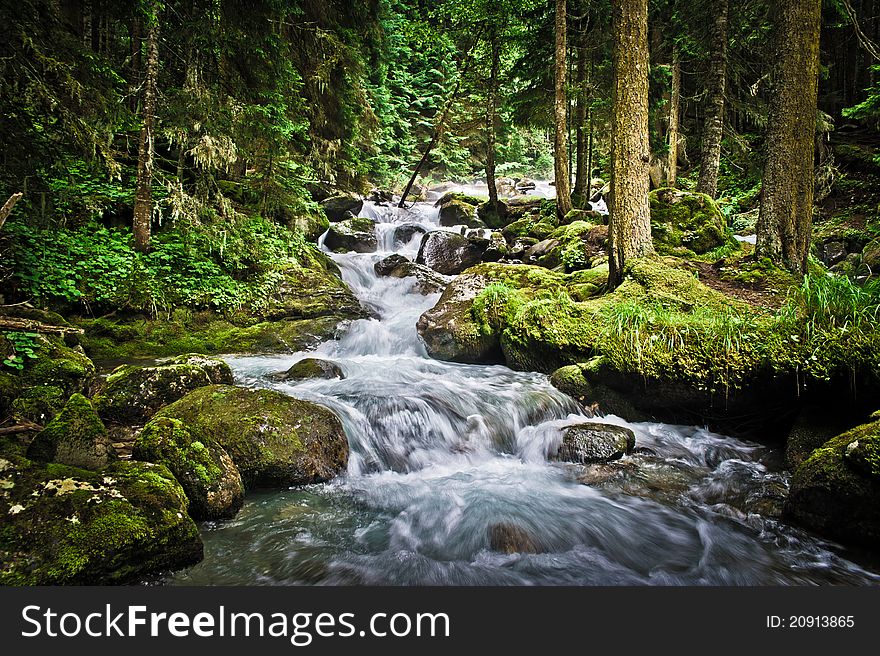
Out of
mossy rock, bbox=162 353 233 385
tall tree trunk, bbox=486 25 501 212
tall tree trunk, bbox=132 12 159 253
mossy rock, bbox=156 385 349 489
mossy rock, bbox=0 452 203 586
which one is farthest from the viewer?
tall tree trunk, bbox=486 25 501 212

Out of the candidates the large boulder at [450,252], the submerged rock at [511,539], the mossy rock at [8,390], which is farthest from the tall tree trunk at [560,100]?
the mossy rock at [8,390]

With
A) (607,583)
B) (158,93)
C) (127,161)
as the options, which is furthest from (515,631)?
(127,161)

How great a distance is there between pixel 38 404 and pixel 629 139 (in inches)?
354

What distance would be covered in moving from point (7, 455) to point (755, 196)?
813 inches

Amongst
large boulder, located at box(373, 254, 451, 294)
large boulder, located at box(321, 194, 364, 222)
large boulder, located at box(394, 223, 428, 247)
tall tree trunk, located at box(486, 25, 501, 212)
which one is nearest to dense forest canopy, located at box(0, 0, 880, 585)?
large boulder, located at box(373, 254, 451, 294)

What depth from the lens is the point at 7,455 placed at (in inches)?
118

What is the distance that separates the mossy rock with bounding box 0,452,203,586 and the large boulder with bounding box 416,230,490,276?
12565 millimetres

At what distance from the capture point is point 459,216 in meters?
19.9

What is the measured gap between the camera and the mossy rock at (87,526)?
242cm

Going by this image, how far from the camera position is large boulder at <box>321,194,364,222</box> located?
18.6 m

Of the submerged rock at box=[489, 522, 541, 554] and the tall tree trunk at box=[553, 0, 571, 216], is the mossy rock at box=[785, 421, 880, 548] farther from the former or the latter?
the tall tree trunk at box=[553, 0, 571, 216]

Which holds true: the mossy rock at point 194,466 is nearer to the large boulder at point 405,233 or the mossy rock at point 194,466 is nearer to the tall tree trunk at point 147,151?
the tall tree trunk at point 147,151

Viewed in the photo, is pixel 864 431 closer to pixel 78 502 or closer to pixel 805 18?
pixel 78 502

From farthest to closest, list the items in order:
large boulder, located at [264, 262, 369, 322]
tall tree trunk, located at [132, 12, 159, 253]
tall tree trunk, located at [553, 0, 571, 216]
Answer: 1. tall tree trunk, located at [553, 0, 571, 216]
2. large boulder, located at [264, 262, 369, 322]
3. tall tree trunk, located at [132, 12, 159, 253]
